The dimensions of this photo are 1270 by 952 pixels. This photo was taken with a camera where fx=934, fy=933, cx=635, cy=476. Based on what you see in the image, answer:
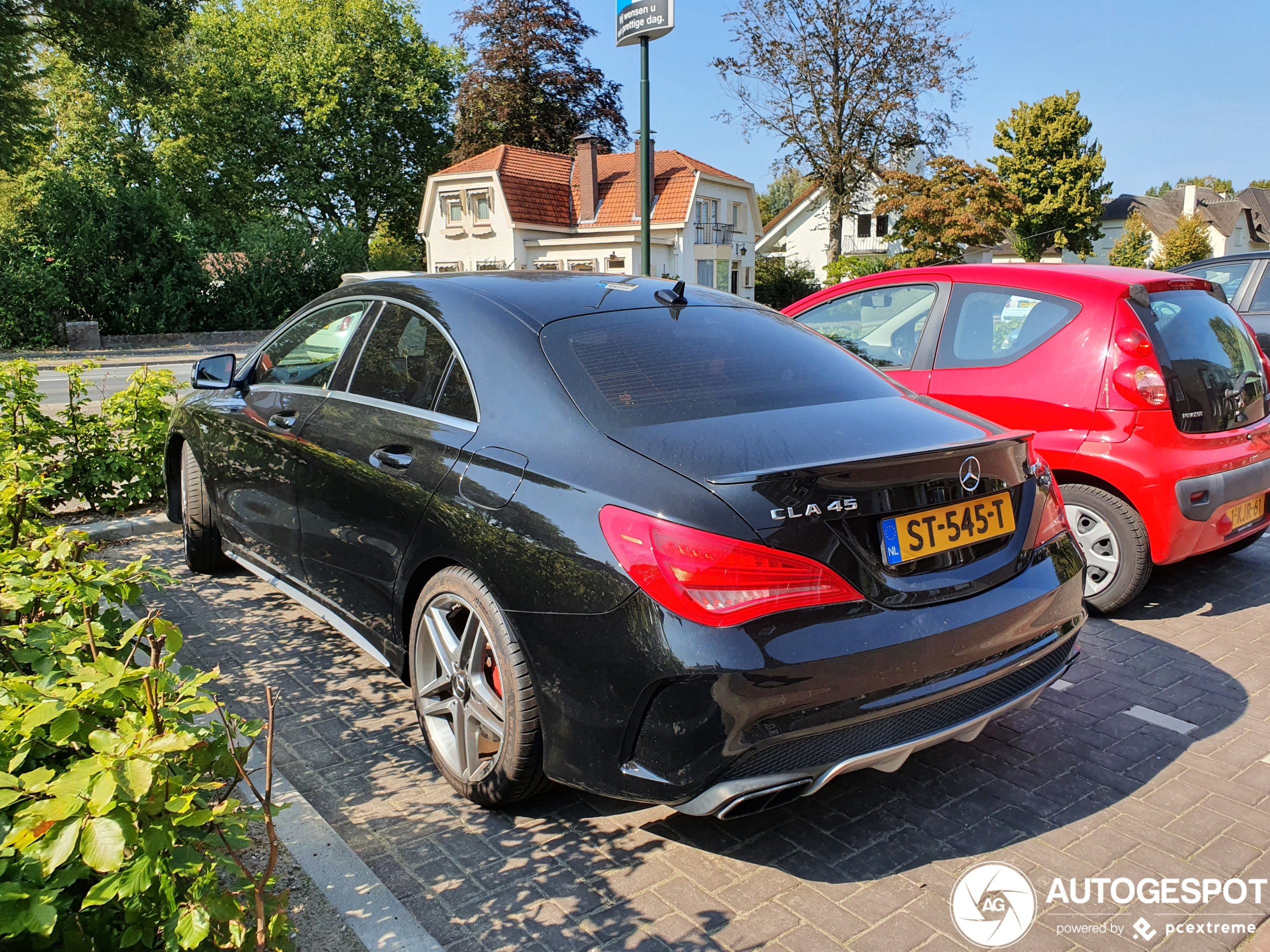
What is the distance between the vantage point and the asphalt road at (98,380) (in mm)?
15453

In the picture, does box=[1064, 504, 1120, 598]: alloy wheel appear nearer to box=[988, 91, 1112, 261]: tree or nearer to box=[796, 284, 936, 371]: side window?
box=[796, 284, 936, 371]: side window

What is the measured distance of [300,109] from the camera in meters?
47.2

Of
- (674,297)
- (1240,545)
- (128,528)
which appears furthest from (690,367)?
(128,528)

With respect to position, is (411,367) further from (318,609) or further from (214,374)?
(214,374)

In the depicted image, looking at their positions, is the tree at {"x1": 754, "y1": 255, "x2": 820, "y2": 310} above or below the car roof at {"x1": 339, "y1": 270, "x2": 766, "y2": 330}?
above

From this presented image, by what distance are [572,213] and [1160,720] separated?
4500 centimetres

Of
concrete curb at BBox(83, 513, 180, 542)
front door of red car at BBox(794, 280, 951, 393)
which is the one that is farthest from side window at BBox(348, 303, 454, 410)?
concrete curb at BBox(83, 513, 180, 542)

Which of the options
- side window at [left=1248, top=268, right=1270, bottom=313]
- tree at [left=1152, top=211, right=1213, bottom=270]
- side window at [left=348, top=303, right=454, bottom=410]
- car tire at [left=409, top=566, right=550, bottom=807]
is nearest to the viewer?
car tire at [left=409, top=566, right=550, bottom=807]

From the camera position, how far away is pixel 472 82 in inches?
1905

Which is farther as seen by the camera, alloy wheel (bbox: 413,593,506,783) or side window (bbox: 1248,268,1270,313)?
side window (bbox: 1248,268,1270,313)

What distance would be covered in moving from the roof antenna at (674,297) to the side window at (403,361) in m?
0.86

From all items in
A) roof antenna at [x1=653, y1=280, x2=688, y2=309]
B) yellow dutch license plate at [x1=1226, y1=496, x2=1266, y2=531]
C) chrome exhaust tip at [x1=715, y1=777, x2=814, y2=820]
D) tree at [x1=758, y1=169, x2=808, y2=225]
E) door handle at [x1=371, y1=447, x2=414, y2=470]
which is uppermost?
tree at [x1=758, y1=169, x2=808, y2=225]

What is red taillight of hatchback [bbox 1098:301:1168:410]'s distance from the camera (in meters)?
4.54

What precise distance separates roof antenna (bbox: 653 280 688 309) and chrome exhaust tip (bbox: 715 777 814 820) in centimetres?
193
